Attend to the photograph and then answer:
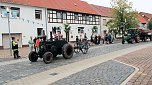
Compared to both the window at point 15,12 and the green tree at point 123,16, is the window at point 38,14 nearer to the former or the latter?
the window at point 15,12

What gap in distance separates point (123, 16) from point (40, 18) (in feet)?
54.9

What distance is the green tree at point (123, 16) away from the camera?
49.2m

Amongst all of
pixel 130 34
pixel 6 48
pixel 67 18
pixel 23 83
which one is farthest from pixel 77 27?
pixel 23 83

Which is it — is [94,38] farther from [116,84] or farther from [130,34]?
[116,84]

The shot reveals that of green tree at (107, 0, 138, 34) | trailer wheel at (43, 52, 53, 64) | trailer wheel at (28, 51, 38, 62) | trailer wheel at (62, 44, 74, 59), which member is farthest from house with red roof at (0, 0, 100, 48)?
trailer wheel at (43, 52, 53, 64)

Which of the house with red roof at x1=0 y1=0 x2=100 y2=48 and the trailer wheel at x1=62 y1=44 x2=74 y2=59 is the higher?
the house with red roof at x1=0 y1=0 x2=100 y2=48

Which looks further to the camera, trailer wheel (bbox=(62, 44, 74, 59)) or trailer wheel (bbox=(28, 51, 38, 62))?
trailer wheel (bbox=(62, 44, 74, 59))

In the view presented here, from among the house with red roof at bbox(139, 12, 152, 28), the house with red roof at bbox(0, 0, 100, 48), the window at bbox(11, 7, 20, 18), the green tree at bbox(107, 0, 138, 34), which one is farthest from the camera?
the house with red roof at bbox(139, 12, 152, 28)

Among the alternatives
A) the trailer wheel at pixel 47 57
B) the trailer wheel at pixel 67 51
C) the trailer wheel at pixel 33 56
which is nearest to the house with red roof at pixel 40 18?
the trailer wheel at pixel 67 51

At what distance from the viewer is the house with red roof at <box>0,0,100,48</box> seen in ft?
108

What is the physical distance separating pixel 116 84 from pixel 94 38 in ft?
98.4

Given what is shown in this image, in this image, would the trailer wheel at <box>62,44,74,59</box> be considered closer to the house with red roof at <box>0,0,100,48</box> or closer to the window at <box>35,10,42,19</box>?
the house with red roof at <box>0,0,100,48</box>

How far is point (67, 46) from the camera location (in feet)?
60.2

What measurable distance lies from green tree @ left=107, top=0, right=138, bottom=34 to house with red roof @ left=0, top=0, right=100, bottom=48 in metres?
4.76
